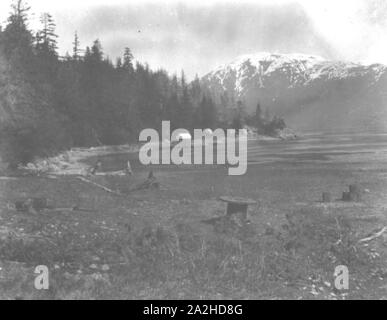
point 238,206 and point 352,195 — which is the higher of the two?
point 352,195

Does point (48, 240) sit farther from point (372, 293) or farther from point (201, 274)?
point (372, 293)

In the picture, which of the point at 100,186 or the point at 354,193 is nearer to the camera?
the point at 354,193

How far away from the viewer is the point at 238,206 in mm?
17531

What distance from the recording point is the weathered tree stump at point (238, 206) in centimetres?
1695

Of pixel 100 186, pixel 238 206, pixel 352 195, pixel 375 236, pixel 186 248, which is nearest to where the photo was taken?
pixel 186 248

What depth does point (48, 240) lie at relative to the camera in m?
13.2

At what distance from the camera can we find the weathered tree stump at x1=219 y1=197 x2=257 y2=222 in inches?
667

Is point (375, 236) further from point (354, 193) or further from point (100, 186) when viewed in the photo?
point (100, 186)

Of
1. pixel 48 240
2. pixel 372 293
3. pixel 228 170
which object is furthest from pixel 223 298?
pixel 228 170

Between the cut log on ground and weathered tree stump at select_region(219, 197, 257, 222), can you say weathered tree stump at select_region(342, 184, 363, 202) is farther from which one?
weathered tree stump at select_region(219, 197, 257, 222)

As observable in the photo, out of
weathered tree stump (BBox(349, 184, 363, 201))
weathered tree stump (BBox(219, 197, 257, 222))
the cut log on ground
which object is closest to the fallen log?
weathered tree stump (BBox(219, 197, 257, 222))

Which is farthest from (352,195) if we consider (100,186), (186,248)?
(100,186)

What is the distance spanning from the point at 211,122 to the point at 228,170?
277 ft

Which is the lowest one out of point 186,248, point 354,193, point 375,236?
point 186,248
